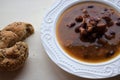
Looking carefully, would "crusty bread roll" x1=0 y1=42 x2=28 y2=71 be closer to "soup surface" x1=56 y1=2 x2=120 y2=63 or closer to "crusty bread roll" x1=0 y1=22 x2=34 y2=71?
"crusty bread roll" x1=0 y1=22 x2=34 y2=71

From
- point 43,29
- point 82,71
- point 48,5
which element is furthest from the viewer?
point 48,5

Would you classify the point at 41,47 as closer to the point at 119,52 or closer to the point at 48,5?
the point at 48,5

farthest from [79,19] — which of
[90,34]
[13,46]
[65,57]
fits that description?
Answer: [13,46]

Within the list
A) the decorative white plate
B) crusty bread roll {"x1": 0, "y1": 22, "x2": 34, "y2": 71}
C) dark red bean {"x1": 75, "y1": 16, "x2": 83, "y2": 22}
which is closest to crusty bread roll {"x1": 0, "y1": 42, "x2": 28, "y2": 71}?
crusty bread roll {"x1": 0, "y1": 22, "x2": 34, "y2": 71}

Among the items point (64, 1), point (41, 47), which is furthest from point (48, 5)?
point (41, 47)

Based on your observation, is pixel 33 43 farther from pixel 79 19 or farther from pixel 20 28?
pixel 79 19
